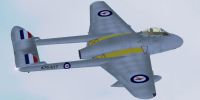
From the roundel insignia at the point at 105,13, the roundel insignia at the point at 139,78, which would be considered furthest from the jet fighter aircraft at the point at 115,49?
the roundel insignia at the point at 105,13

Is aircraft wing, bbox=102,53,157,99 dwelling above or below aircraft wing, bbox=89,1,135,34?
below

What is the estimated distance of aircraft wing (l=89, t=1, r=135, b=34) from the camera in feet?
218

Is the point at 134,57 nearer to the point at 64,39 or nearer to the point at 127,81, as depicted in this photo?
the point at 127,81

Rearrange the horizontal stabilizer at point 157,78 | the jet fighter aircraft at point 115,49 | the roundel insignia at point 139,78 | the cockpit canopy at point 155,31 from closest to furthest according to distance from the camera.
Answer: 1. the roundel insignia at point 139,78
2. the horizontal stabilizer at point 157,78
3. the jet fighter aircraft at point 115,49
4. the cockpit canopy at point 155,31

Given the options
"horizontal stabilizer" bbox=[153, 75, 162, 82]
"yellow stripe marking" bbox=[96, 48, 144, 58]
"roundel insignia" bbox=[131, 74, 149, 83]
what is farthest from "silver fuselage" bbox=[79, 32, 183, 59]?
"roundel insignia" bbox=[131, 74, 149, 83]

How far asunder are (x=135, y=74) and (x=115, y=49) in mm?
3941

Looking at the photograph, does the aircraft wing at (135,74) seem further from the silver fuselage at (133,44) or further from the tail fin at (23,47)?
the tail fin at (23,47)

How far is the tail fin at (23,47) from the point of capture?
63156mm

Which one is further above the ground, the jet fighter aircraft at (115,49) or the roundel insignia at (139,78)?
the jet fighter aircraft at (115,49)

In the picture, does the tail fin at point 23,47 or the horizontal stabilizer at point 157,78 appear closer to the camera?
the horizontal stabilizer at point 157,78

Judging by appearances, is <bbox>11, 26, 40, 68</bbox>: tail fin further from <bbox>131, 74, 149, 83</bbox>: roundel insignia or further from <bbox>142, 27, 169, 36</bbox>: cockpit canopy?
<bbox>142, 27, 169, 36</bbox>: cockpit canopy

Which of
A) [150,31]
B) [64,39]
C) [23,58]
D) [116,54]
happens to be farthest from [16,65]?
[150,31]

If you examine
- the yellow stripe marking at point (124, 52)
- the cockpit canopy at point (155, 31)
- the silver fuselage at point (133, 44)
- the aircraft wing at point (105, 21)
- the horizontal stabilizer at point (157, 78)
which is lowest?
the horizontal stabilizer at point (157, 78)

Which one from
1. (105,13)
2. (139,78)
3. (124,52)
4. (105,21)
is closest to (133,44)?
(124,52)
